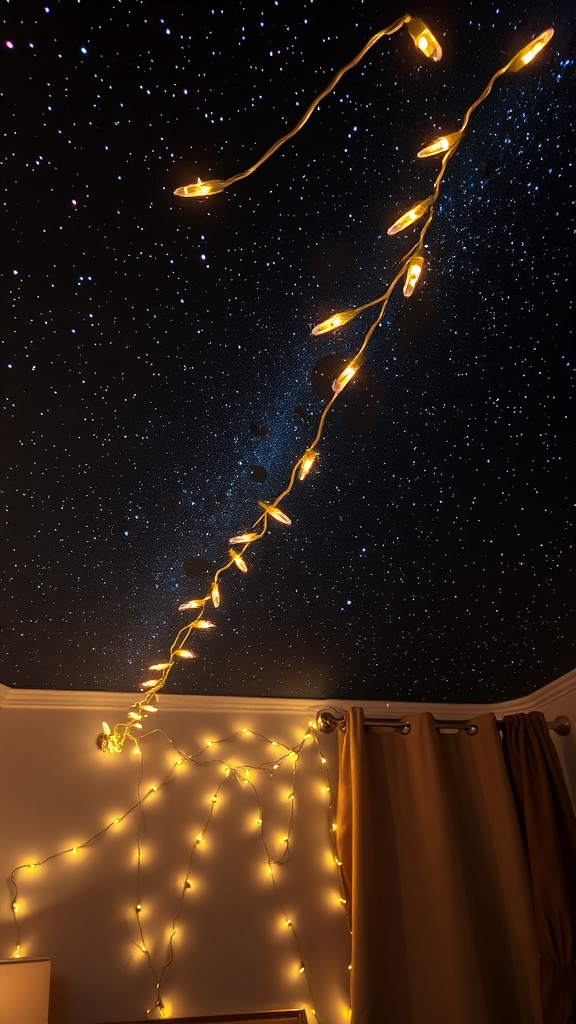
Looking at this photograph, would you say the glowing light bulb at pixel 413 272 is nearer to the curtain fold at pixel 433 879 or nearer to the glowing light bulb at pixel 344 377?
the glowing light bulb at pixel 344 377

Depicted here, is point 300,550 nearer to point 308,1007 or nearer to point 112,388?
point 112,388

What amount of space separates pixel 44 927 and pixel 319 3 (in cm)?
248

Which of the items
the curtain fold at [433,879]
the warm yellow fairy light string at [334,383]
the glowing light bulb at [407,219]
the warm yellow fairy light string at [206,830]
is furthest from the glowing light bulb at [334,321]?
the warm yellow fairy light string at [206,830]

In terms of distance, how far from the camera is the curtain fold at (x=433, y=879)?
2.07m

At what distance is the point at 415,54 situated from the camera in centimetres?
90

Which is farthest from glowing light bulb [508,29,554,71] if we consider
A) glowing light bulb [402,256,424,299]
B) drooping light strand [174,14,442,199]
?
glowing light bulb [402,256,424,299]

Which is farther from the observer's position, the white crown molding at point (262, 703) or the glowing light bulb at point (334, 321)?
the white crown molding at point (262, 703)

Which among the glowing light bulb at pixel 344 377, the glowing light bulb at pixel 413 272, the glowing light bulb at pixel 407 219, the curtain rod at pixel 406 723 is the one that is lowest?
the curtain rod at pixel 406 723

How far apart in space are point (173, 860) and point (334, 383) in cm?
193

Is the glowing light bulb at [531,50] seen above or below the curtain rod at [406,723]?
above

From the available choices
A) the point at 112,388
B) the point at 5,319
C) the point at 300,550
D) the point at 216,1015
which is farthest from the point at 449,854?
the point at 5,319

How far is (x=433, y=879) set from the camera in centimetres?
223

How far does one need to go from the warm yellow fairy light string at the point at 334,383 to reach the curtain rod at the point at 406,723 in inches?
26.2

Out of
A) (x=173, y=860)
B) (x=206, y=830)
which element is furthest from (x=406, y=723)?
(x=173, y=860)
